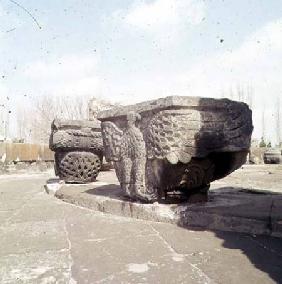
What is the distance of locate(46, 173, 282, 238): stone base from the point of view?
2.81m

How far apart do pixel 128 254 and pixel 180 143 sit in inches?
49.5

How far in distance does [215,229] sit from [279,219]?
0.53 meters

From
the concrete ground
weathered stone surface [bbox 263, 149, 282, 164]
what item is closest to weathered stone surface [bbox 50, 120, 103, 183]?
the concrete ground

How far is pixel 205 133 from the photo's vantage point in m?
3.32

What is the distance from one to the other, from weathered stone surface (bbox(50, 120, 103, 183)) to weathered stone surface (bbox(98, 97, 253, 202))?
7.85 ft

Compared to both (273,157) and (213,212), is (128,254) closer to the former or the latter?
(213,212)

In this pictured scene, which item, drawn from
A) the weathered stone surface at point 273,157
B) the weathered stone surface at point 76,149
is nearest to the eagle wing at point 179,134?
the weathered stone surface at point 76,149

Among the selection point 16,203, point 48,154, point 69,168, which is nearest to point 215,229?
point 16,203

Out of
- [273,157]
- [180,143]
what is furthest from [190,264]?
[273,157]

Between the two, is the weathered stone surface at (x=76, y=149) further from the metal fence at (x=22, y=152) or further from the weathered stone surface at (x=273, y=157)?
the weathered stone surface at (x=273, y=157)

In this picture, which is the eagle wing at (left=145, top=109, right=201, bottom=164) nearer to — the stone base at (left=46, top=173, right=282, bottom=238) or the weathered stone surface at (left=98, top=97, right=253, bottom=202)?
the weathered stone surface at (left=98, top=97, right=253, bottom=202)

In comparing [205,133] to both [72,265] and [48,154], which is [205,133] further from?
[48,154]

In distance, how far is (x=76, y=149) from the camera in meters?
6.20

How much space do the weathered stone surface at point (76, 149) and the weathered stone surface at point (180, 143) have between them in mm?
2394
